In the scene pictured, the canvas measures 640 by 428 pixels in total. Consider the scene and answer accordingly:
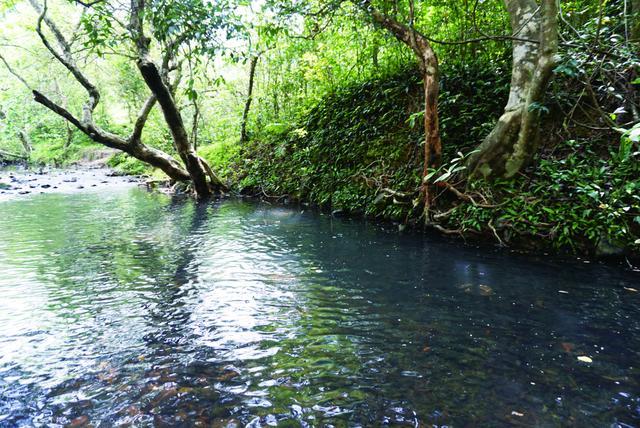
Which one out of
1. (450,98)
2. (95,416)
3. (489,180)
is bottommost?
(95,416)

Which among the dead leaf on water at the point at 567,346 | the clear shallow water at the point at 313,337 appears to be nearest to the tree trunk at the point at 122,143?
the clear shallow water at the point at 313,337

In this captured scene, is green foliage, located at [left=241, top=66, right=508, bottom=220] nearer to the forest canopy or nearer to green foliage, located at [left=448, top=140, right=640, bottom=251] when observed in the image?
the forest canopy

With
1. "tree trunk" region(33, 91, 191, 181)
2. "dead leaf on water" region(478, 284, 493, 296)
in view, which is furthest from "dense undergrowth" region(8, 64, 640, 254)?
"tree trunk" region(33, 91, 191, 181)

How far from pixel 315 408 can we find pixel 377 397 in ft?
1.56

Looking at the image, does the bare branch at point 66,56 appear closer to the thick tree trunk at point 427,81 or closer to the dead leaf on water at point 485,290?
the thick tree trunk at point 427,81

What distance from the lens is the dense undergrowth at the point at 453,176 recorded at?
Answer: 594 cm

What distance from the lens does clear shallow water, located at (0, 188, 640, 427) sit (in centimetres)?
265

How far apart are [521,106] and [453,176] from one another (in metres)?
1.78

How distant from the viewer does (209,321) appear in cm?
402

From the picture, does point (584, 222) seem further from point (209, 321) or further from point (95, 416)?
point (95, 416)

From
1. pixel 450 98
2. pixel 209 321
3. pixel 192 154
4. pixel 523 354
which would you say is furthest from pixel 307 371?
pixel 192 154

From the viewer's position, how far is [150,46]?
13016 mm

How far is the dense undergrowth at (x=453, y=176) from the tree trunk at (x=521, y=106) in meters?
0.34

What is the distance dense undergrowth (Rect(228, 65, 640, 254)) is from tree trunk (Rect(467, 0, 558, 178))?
0.34 meters
